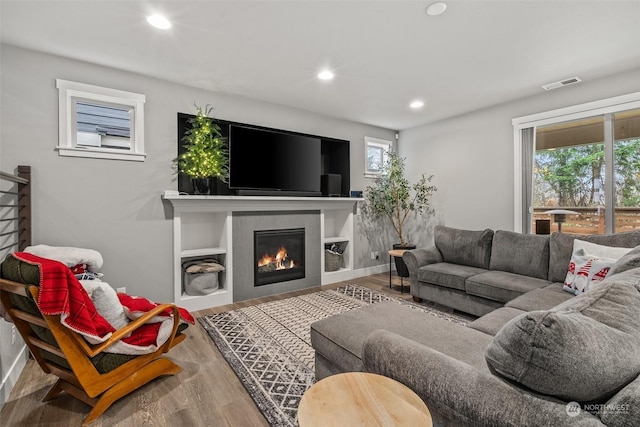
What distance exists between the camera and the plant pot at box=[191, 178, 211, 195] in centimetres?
353

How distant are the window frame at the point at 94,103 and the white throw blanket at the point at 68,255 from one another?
98 centimetres

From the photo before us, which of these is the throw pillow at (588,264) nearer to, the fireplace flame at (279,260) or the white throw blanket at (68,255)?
the fireplace flame at (279,260)

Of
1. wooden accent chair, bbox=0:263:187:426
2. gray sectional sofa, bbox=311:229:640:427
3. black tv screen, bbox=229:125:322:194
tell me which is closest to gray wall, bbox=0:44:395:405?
black tv screen, bbox=229:125:322:194

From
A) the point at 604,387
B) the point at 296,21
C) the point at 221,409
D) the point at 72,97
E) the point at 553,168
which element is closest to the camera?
the point at 604,387

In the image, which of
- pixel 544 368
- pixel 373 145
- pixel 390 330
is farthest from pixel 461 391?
pixel 373 145

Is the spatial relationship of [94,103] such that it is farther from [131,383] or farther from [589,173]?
[589,173]

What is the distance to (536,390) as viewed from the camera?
2.99ft

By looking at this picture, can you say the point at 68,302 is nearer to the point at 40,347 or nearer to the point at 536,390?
the point at 40,347

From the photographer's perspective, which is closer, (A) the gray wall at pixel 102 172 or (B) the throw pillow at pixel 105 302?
(B) the throw pillow at pixel 105 302

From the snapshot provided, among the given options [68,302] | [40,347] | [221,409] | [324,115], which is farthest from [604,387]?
[324,115]

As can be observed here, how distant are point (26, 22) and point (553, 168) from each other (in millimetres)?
5522

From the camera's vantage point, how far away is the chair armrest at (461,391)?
866 mm

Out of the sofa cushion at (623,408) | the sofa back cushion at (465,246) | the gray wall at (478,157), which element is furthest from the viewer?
the gray wall at (478,157)
